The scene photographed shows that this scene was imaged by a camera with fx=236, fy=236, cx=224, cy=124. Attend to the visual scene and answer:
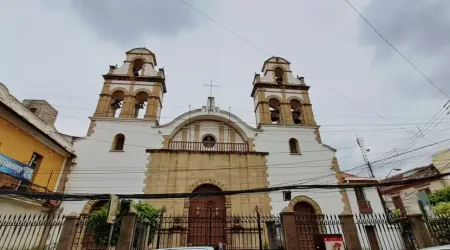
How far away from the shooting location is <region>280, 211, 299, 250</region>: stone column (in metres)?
8.16

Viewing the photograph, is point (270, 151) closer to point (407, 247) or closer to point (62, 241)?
point (407, 247)

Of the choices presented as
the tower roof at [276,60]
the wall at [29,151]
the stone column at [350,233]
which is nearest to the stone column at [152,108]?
the wall at [29,151]

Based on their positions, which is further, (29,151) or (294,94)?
(294,94)

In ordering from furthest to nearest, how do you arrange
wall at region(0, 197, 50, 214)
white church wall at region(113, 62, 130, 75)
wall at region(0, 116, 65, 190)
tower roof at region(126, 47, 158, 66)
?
tower roof at region(126, 47, 158, 66) → white church wall at region(113, 62, 130, 75) → wall at region(0, 116, 65, 190) → wall at region(0, 197, 50, 214)

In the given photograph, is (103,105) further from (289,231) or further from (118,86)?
(289,231)

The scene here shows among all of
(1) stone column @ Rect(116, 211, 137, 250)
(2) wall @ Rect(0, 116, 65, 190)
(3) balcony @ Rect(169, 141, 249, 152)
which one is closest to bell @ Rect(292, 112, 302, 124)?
(3) balcony @ Rect(169, 141, 249, 152)

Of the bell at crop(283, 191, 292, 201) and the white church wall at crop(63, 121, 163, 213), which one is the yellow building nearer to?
the white church wall at crop(63, 121, 163, 213)

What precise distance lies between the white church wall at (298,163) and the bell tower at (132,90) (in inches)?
315

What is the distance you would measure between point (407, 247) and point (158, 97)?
53.2 ft

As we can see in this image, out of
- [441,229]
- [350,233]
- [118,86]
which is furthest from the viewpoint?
[118,86]

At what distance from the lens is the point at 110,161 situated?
14234mm

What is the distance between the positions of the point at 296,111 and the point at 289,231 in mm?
12476

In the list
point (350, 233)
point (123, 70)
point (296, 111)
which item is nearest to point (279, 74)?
point (296, 111)

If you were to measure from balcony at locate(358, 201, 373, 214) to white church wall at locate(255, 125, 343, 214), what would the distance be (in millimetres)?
1791
